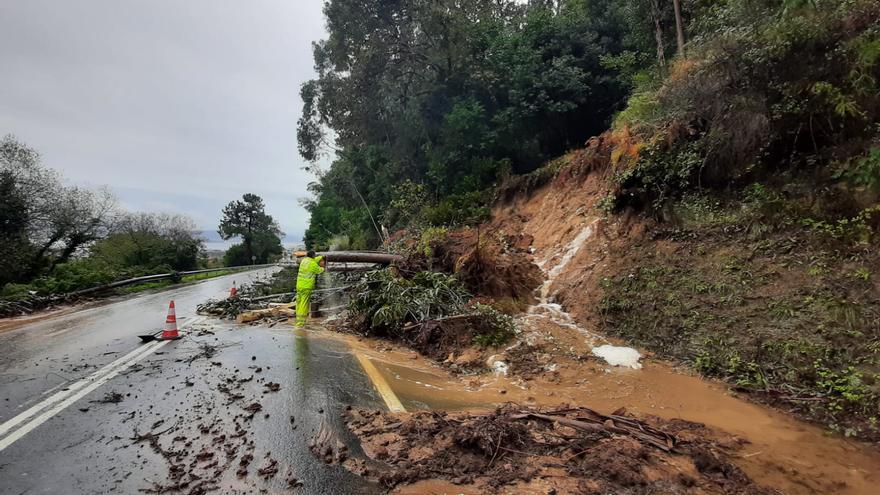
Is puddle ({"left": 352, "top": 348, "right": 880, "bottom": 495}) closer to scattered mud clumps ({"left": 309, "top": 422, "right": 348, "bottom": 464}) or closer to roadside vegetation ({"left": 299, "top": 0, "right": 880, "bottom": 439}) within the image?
roadside vegetation ({"left": 299, "top": 0, "right": 880, "bottom": 439})

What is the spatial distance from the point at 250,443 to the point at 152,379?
275 centimetres

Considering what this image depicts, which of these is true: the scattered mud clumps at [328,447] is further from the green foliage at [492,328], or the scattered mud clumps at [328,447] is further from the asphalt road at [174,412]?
the green foliage at [492,328]

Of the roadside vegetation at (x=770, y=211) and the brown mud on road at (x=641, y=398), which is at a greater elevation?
the roadside vegetation at (x=770, y=211)

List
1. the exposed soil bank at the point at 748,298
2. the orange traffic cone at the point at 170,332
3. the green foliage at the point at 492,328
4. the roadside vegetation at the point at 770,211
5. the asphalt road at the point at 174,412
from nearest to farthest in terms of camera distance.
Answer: the asphalt road at the point at 174,412 < the exposed soil bank at the point at 748,298 < the roadside vegetation at the point at 770,211 < the green foliage at the point at 492,328 < the orange traffic cone at the point at 170,332

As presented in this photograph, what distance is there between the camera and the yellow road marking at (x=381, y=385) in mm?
4914

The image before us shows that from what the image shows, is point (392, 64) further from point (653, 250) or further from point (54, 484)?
point (54, 484)

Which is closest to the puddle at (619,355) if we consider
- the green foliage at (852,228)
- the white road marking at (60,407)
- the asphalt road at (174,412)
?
the green foliage at (852,228)

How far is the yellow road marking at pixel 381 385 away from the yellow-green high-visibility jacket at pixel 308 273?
302 cm

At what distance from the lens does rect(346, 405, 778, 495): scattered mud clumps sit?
10.1 feet

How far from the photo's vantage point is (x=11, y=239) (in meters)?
15.7

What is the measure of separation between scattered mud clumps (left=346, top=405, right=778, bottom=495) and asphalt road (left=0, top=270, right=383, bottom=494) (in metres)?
0.42

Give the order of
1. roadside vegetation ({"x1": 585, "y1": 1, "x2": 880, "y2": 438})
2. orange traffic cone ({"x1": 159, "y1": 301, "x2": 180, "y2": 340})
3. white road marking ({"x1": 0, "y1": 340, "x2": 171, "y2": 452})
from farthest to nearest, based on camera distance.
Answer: orange traffic cone ({"x1": 159, "y1": 301, "x2": 180, "y2": 340}) → roadside vegetation ({"x1": 585, "y1": 1, "x2": 880, "y2": 438}) → white road marking ({"x1": 0, "y1": 340, "x2": 171, "y2": 452})

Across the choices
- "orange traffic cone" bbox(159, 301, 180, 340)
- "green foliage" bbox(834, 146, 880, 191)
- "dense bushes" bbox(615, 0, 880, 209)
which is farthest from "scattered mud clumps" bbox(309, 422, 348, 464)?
"dense bushes" bbox(615, 0, 880, 209)

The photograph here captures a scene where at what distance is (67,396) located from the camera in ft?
16.4
